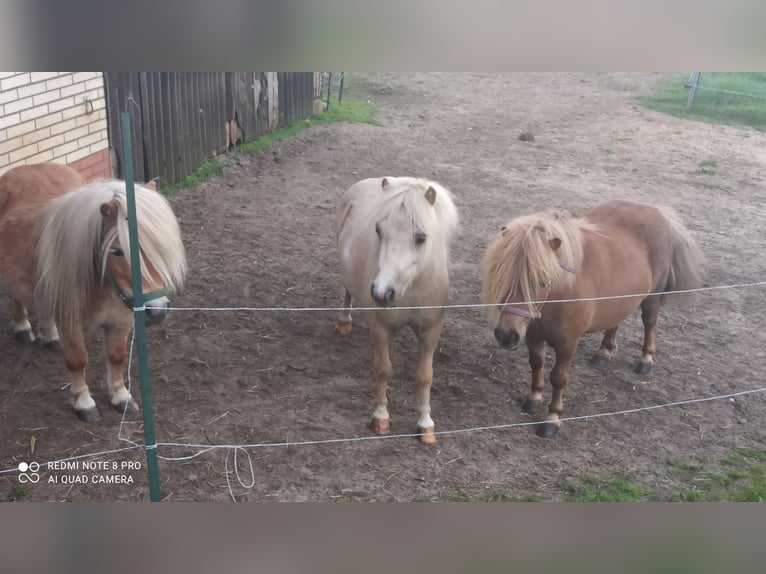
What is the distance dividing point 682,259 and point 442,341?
1521 mm

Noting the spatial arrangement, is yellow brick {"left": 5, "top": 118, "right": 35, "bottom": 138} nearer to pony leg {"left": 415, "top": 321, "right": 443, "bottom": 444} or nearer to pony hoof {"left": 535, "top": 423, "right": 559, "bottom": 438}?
pony leg {"left": 415, "top": 321, "right": 443, "bottom": 444}

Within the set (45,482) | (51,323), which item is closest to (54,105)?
(51,323)

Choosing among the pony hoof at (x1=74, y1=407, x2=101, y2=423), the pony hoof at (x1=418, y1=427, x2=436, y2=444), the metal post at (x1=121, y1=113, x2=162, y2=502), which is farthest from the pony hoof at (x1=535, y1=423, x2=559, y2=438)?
the pony hoof at (x1=74, y1=407, x2=101, y2=423)

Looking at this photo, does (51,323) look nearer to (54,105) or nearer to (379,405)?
(54,105)

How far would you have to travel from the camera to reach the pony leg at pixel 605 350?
13.0ft

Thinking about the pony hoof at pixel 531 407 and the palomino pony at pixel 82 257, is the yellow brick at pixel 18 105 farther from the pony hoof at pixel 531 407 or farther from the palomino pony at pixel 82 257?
the pony hoof at pixel 531 407

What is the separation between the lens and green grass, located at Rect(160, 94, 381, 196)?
401 cm

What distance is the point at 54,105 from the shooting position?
300cm

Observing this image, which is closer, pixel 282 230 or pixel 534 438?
pixel 534 438

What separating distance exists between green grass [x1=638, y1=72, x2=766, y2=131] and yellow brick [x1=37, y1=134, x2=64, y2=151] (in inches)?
127

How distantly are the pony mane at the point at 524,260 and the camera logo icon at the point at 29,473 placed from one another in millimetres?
2191

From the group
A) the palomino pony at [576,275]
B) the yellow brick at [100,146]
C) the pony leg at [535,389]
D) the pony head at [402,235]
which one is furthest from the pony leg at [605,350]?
the yellow brick at [100,146]
